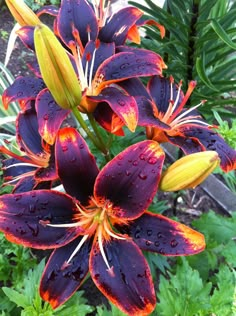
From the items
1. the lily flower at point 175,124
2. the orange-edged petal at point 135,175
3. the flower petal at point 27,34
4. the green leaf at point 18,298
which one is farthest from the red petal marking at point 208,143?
the green leaf at point 18,298

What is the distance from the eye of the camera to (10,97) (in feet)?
2.42

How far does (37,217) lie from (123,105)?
8.4 inches

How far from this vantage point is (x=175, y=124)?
0.75 metres

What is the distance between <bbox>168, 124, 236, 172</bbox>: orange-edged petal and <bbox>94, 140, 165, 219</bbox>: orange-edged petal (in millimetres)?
102

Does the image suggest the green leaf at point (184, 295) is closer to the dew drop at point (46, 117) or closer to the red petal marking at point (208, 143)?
the red petal marking at point (208, 143)

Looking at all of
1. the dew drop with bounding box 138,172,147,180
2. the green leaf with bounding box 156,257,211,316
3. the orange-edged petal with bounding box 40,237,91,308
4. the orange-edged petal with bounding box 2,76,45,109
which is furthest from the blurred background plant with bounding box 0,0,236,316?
the dew drop with bounding box 138,172,147,180

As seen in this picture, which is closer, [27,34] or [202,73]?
[27,34]

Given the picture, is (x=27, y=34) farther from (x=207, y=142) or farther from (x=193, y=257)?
(x=193, y=257)

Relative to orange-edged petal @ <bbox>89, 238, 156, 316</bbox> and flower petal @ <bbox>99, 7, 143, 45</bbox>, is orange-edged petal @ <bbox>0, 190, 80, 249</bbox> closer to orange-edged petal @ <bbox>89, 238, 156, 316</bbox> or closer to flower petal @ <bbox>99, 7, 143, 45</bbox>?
orange-edged petal @ <bbox>89, 238, 156, 316</bbox>

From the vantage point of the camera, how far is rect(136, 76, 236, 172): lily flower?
0.69 m

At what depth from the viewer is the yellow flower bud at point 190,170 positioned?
0.57m

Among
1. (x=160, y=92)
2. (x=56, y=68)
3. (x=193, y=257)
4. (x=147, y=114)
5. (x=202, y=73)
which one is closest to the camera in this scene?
(x=56, y=68)

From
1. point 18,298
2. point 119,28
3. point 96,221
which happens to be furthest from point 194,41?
point 18,298

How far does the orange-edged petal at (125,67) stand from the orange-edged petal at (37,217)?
21 cm
